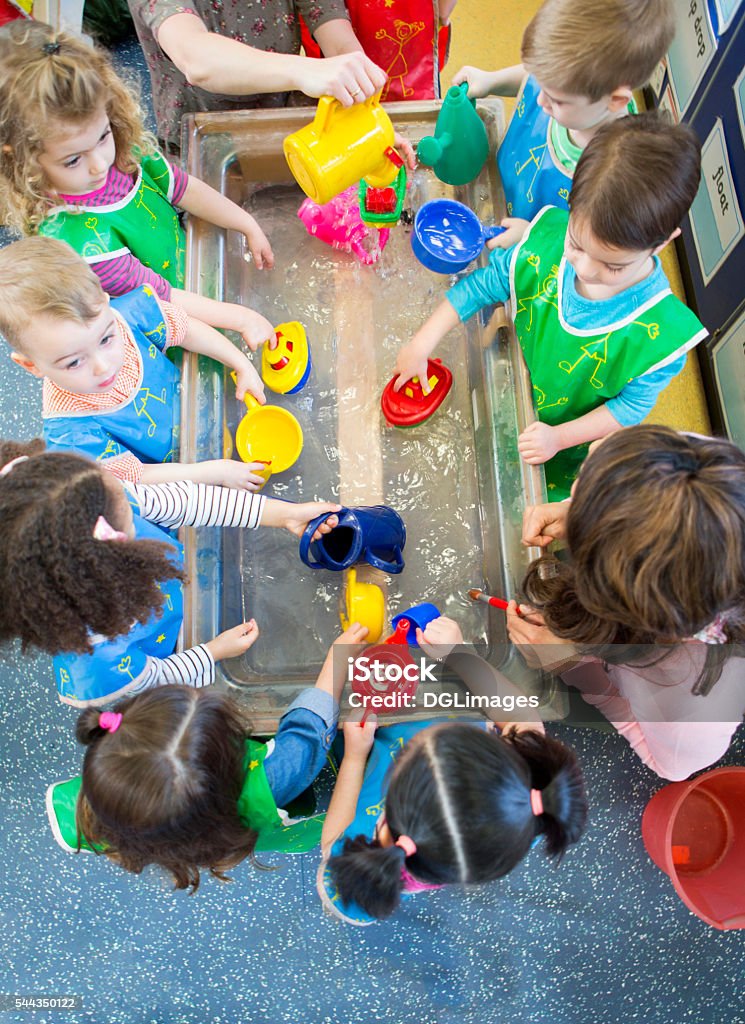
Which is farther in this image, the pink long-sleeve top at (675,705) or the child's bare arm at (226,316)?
the child's bare arm at (226,316)

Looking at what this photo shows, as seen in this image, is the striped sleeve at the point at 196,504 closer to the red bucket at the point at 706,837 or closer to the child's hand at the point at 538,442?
the child's hand at the point at 538,442

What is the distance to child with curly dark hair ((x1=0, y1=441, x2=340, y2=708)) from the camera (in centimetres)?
90

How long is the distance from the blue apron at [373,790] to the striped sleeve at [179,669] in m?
0.31

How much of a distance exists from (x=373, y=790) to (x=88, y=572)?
565 mm

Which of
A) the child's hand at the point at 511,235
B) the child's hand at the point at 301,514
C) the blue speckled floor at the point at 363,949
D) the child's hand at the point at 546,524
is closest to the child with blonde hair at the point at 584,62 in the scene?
the child's hand at the point at 511,235

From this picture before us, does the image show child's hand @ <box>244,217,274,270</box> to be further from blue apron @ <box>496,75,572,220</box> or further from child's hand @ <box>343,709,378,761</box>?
child's hand @ <box>343,709,378,761</box>

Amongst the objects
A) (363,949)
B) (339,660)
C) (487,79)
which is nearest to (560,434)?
(339,660)

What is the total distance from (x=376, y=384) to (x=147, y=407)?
0.45m

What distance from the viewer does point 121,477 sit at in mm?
1164

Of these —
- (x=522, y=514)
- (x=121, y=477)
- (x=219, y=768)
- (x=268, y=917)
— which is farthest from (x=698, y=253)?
(x=268, y=917)

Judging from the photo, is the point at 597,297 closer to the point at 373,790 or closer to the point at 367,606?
the point at 367,606

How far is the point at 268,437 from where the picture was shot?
4.38 feet

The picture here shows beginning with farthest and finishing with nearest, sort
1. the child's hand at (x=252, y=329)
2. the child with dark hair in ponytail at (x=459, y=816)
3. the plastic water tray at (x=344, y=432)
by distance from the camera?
the child's hand at (x=252, y=329)
the plastic water tray at (x=344, y=432)
the child with dark hair in ponytail at (x=459, y=816)

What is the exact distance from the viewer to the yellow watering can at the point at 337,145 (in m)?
1.08
